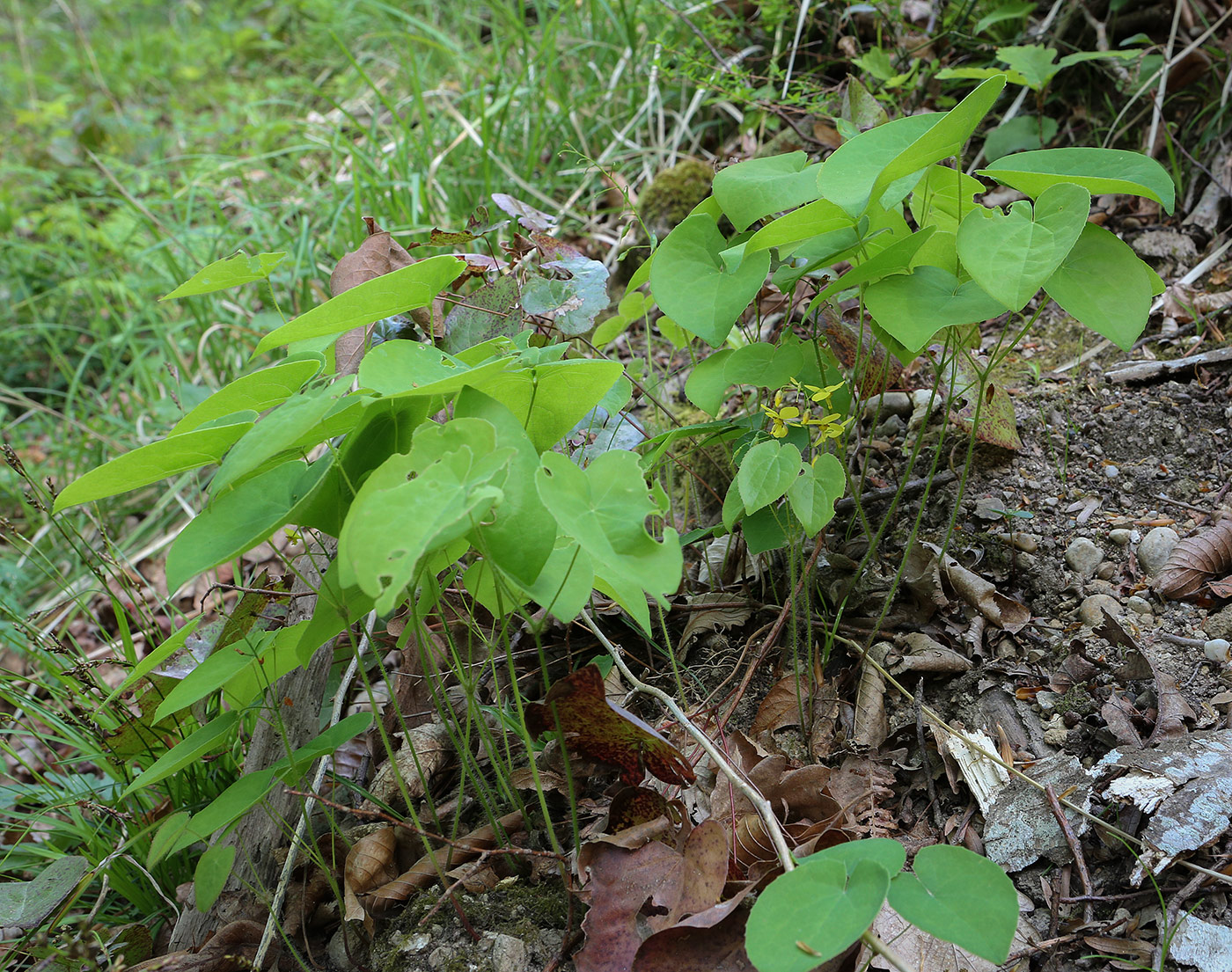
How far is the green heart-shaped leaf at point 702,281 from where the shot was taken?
1038mm

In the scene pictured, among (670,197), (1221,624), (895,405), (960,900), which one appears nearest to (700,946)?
(960,900)

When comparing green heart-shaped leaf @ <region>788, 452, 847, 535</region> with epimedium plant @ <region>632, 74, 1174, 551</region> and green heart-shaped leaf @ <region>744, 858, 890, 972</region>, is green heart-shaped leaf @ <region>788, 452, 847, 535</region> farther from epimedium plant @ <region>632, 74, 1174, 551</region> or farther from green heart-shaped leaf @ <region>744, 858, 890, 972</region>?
green heart-shaped leaf @ <region>744, 858, 890, 972</region>

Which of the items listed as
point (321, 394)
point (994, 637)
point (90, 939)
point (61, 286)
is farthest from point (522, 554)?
point (61, 286)

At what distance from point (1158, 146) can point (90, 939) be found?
2.55 metres

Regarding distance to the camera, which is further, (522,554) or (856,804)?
(856,804)

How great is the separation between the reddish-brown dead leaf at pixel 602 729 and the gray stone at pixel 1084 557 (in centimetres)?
72

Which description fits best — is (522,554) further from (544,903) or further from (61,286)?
(61,286)

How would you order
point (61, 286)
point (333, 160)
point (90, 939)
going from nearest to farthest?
1. point (90, 939)
2. point (333, 160)
3. point (61, 286)

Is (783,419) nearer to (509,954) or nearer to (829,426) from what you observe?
(829,426)

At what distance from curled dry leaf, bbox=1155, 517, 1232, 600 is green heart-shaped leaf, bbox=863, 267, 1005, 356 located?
0.59 meters

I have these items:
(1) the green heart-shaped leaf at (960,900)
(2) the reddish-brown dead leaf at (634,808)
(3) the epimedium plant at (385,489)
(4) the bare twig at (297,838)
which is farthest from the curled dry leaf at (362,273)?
(1) the green heart-shaped leaf at (960,900)

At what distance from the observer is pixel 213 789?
149cm

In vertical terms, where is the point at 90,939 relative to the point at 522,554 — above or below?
below

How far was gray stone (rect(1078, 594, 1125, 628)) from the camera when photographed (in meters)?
1.24
